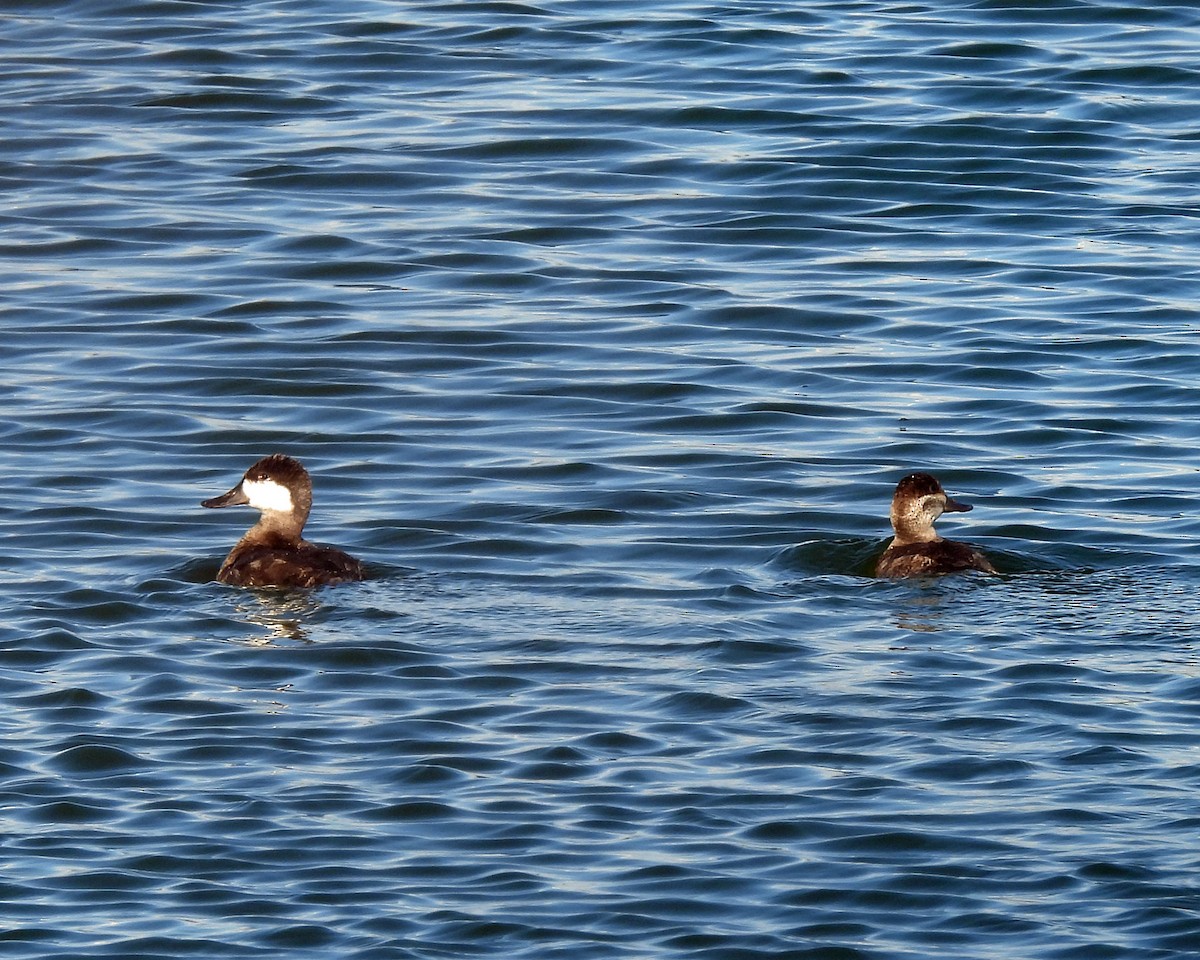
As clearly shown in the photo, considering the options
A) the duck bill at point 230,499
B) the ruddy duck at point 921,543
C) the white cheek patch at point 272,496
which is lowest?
the ruddy duck at point 921,543

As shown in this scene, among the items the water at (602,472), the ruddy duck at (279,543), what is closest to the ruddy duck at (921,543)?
the water at (602,472)

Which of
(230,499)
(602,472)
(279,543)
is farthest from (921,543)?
(230,499)

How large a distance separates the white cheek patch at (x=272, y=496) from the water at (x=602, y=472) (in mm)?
457

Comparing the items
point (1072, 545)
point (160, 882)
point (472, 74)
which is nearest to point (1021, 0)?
point (472, 74)

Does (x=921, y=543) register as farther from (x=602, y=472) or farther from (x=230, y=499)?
(x=230, y=499)

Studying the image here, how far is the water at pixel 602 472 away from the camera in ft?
25.2

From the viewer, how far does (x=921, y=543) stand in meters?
11.0

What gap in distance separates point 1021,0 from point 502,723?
1400 centimetres

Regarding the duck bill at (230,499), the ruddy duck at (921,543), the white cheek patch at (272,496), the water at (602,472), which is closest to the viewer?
the water at (602,472)

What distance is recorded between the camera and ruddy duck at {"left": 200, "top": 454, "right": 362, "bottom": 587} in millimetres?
10928

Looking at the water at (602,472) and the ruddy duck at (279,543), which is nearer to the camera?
the water at (602,472)

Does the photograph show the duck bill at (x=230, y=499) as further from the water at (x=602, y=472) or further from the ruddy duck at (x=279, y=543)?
the water at (x=602, y=472)

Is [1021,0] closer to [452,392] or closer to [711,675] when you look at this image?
[452,392]

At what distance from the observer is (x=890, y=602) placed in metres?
10.7
